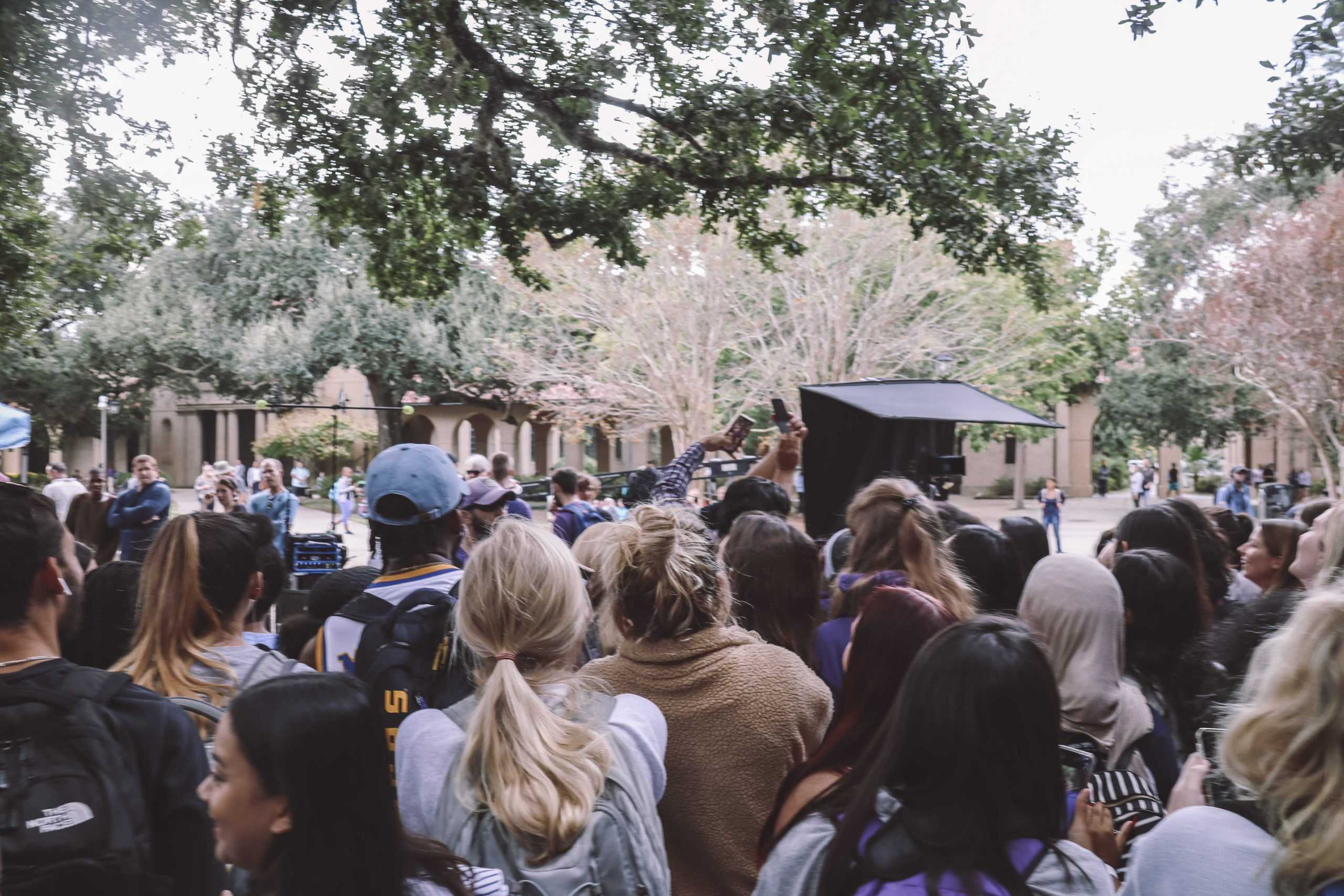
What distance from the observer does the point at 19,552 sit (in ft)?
7.18

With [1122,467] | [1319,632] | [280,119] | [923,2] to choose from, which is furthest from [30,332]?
[1122,467]

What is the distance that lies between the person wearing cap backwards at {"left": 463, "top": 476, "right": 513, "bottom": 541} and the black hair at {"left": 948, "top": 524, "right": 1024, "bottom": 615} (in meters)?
3.75

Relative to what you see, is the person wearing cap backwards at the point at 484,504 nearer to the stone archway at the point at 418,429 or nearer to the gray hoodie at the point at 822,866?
the gray hoodie at the point at 822,866

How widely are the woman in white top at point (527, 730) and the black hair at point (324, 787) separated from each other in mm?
406

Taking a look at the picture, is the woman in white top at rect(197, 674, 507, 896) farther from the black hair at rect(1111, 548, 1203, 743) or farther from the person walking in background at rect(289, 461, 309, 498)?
the person walking in background at rect(289, 461, 309, 498)

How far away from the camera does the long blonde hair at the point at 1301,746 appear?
60.8 inches

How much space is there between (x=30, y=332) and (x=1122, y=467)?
4459cm

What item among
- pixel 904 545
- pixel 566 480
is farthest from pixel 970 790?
pixel 566 480

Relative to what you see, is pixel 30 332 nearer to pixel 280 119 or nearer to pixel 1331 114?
pixel 280 119

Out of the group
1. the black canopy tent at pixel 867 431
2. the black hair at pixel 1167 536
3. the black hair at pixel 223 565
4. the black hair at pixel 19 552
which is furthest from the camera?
the black canopy tent at pixel 867 431

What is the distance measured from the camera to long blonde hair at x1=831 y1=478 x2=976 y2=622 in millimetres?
4129

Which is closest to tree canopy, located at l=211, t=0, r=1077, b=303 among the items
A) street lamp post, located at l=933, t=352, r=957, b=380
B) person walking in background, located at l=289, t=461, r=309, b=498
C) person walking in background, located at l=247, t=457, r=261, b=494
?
street lamp post, located at l=933, t=352, r=957, b=380

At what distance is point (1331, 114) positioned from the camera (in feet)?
27.7

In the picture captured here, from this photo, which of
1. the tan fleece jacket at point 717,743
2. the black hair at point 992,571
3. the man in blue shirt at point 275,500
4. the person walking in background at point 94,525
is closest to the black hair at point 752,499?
the black hair at point 992,571
